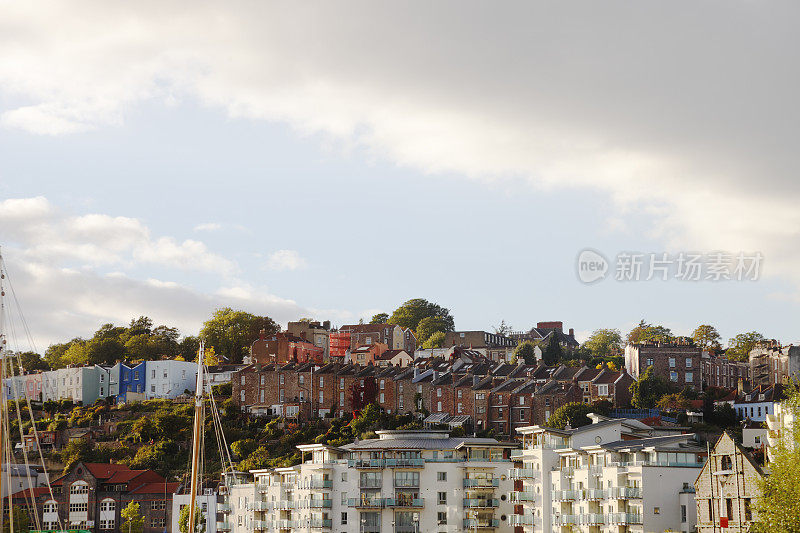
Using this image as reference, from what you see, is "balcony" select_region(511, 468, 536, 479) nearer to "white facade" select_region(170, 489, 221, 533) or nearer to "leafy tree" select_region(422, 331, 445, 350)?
"white facade" select_region(170, 489, 221, 533)

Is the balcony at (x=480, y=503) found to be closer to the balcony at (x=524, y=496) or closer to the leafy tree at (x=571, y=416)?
the balcony at (x=524, y=496)

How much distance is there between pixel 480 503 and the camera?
3885 inches

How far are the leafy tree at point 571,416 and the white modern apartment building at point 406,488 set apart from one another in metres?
15.6

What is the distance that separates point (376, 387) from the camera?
13962 centimetres

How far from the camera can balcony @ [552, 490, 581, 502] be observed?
88375mm

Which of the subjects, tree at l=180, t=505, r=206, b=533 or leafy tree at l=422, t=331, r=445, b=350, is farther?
leafy tree at l=422, t=331, r=445, b=350

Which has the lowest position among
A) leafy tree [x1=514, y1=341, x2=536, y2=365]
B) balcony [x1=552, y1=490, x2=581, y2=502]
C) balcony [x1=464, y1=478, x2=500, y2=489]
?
balcony [x1=552, y1=490, x2=581, y2=502]

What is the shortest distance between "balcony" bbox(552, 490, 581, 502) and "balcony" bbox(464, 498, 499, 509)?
374 inches

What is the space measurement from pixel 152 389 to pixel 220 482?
4731 cm

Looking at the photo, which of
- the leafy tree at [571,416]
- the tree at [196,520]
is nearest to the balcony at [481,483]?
the leafy tree at [571,416]

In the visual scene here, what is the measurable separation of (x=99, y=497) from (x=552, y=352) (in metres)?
67.8

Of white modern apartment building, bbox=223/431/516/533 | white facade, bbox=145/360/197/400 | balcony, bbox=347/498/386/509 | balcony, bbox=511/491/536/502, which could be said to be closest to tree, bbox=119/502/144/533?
white modern apartment building, bbox=223/431/516/533

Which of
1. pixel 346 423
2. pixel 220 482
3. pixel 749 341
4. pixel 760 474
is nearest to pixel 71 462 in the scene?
pixel 220 482

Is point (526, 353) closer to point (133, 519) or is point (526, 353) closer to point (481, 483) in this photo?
point (133, 519)
